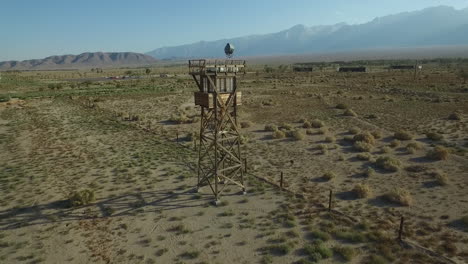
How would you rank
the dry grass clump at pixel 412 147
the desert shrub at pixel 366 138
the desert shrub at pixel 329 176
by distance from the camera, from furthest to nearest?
1. the desert shrub at pixel 366 138
2. the dry grass clump at pixel 412 147
3. the desert shrub at pixel 329 176

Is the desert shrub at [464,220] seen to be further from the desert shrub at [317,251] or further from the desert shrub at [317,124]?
the desert shrub at [317,124]

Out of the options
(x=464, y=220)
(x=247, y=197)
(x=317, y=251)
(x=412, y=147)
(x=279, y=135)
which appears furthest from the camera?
(x=279, y=135)

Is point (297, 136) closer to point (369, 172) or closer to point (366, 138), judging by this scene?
point (366, 138)

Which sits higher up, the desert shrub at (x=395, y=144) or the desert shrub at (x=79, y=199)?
the desert shrub at (x=395, y=144)

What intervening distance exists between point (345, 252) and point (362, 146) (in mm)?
14115

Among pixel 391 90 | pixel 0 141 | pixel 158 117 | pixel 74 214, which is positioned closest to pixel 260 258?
pixel 74 214

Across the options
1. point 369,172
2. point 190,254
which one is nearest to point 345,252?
point 190,254

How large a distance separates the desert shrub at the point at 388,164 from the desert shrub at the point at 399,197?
402cm

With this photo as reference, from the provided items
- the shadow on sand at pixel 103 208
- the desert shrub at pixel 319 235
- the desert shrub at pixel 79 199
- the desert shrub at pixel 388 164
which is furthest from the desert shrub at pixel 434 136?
the desert shrub at pixel 79 199

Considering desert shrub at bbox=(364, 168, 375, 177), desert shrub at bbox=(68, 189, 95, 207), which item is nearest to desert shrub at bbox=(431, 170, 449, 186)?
desert shrub at bbox=(364, 168, 375, 177)

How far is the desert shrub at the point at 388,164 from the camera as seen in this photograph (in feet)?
65.5

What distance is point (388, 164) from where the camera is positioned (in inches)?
792

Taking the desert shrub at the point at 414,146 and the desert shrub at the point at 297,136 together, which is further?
the desert shrub at the point at 297,136

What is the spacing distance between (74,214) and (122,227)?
110 inches
